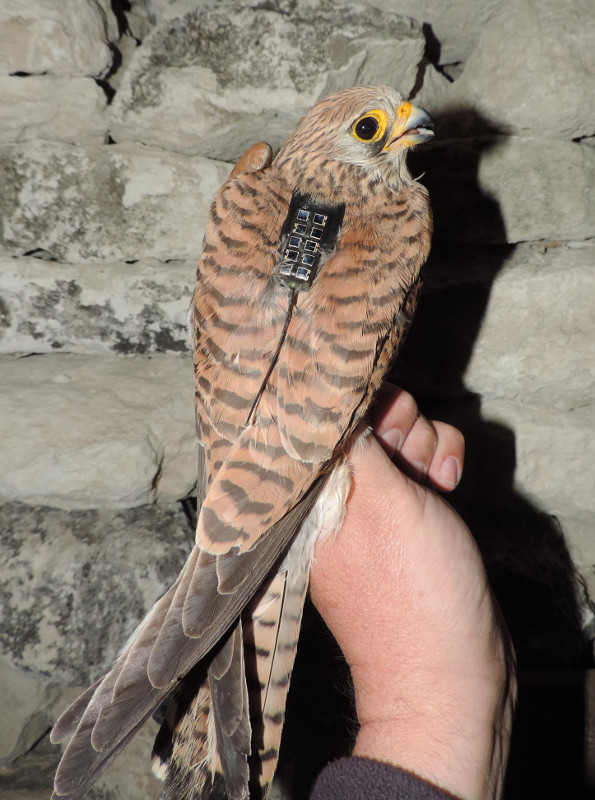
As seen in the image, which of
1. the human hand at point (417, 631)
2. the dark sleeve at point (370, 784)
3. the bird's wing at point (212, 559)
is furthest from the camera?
the human hand at point (417, 631)

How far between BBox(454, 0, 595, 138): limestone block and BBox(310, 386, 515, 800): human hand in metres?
0.98

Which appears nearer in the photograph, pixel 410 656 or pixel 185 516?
pixel 410 656

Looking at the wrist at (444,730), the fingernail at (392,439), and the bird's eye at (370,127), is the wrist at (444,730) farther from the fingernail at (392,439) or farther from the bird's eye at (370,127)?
the bird's eye at (370,127)

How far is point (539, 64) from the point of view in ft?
4.53

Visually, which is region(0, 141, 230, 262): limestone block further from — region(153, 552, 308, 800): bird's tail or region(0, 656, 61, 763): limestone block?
region(0, 656, 61, 763): limestone block

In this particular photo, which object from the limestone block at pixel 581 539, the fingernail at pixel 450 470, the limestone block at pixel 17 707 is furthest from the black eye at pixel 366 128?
the limestone block at pixel 17 707

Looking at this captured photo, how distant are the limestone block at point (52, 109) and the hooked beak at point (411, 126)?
0.73m

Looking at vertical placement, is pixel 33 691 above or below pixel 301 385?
below

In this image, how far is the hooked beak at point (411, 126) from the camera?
1.17 metres

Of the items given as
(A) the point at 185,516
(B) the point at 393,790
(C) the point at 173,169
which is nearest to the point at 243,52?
(C) the point at 173,169

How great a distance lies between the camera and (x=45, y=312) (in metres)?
1.53

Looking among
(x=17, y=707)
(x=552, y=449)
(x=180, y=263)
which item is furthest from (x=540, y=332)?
(x=17, y=707)

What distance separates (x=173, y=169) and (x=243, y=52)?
12.9 inches

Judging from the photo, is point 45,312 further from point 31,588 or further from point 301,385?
point 301,385
